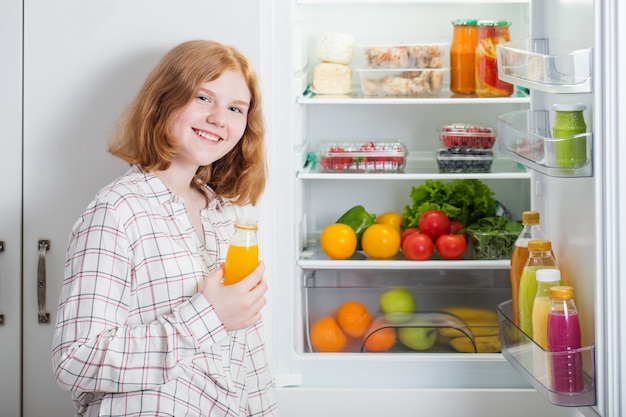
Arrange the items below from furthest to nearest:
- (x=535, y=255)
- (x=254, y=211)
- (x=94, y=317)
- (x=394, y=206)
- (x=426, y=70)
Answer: (x=394, y=206), (x=426, y=70), (x=254, y=211), (x=535, y=255), (x=94, y=317)

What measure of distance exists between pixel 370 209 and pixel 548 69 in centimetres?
131

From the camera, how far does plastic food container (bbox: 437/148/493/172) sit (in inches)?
110

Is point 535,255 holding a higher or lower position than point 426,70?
lower

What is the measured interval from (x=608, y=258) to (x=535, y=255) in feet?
1.16

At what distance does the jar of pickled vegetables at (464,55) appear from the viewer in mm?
2809

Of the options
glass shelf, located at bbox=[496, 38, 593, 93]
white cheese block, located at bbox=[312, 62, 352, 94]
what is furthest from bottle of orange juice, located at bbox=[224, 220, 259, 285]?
white cheese block, located at bbox=[312, 62, 352, 94]

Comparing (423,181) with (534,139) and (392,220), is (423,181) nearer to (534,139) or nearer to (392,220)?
(392,220)

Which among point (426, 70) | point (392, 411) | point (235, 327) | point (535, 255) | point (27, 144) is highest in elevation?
point (426, 70)

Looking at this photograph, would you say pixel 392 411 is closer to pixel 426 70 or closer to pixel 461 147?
pixel 461 147

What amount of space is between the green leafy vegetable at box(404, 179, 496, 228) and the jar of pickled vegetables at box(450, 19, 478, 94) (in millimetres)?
327

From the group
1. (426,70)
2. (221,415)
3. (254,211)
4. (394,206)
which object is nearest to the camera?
(221,415)

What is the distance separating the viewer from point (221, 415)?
6.34ft

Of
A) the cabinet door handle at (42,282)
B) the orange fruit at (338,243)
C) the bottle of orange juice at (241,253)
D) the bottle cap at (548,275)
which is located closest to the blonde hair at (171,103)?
the bottle of orange juice at (241,253)

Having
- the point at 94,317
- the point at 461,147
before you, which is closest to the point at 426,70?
the point at 461,147
